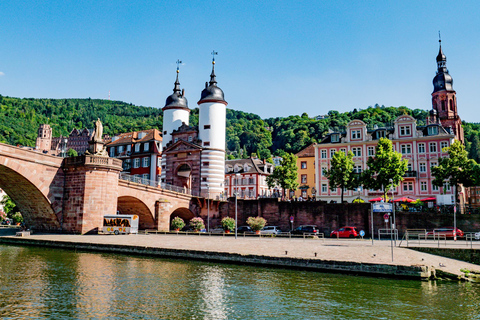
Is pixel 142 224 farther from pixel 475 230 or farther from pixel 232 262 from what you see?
pixel 475 230

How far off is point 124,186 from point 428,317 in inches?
1484

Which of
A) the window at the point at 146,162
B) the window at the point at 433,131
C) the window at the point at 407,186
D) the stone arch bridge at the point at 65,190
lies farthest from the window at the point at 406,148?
the window at the point at 146,162

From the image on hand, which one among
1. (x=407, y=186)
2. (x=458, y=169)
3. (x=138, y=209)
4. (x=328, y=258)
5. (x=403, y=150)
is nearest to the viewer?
(x=328, y=258)

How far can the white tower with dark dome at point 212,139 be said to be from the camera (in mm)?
62281

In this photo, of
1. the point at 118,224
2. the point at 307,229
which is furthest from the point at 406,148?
the point at 118,224

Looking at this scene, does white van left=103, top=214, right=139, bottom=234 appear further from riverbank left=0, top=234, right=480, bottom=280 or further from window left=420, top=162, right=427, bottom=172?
window left=420, top=162, right=427, bottom=172

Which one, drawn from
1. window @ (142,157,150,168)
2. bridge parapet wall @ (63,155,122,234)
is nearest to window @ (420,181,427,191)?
bridge parapet wall @ (63,155,122,234)

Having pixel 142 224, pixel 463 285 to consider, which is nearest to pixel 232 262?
pixel 463 285

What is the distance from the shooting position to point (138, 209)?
173 feet

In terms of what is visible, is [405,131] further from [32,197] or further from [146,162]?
[32,197]

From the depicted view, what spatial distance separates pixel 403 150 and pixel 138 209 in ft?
131

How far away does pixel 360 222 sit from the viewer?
53.9 metres

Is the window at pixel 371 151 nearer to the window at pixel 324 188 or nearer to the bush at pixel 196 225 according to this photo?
the window at pixel 324 188

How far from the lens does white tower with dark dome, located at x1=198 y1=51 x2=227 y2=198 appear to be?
62.3 meters
